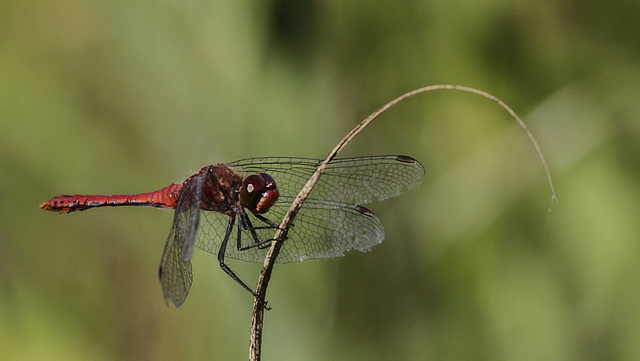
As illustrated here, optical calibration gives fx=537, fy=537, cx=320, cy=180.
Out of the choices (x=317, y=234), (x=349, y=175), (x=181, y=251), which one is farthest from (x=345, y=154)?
(x=181, y=251)

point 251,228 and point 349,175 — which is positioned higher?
point 349,175

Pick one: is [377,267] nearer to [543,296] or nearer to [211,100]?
[543,296]

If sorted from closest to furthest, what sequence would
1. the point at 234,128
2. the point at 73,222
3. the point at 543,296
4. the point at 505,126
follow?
the point at 543,296, the point at 505,126, the point at 234,128, the point at 73,222

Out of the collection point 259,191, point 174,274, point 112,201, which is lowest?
point 174,274

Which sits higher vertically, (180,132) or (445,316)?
(180,132)

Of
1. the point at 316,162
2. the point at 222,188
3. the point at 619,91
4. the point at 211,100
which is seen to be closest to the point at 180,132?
the point at 211,100

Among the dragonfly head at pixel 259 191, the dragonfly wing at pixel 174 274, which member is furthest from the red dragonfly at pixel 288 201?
the dragonfly wing at pixel 174 274

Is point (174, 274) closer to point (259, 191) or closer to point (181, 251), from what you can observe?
point (181, 251)

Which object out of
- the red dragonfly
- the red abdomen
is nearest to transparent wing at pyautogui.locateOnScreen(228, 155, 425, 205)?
the red dragonfly
